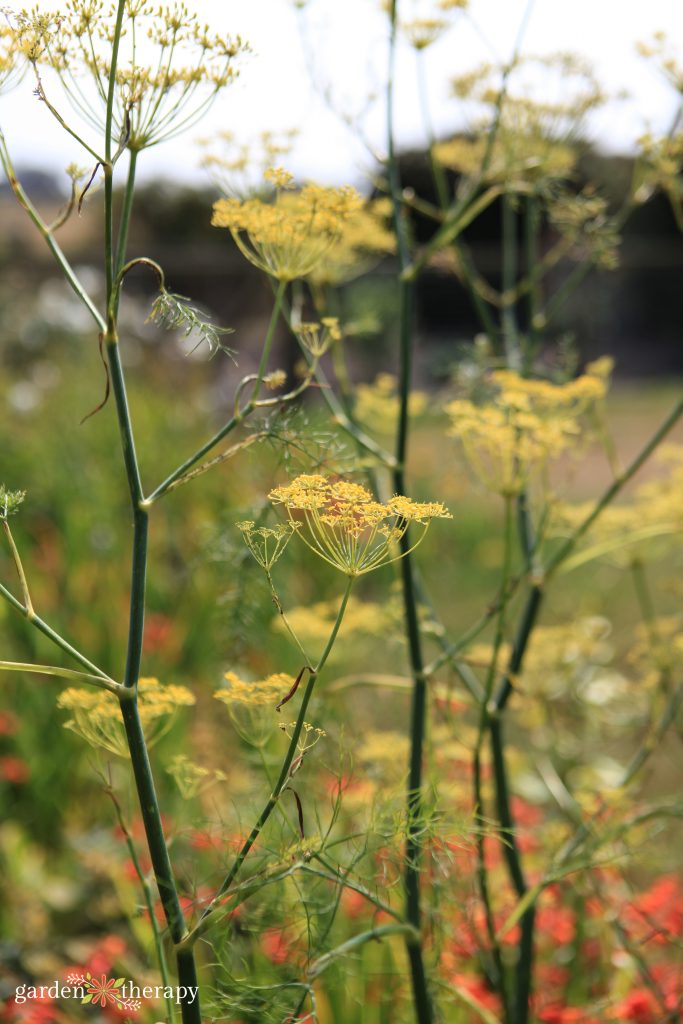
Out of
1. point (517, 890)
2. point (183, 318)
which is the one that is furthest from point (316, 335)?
point (517, 890)

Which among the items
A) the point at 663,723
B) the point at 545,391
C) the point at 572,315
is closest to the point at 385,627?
the point at 663,723

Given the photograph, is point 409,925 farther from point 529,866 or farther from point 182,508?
point 182,508

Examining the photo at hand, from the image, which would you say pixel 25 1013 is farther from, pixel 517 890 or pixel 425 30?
pixel 425 30

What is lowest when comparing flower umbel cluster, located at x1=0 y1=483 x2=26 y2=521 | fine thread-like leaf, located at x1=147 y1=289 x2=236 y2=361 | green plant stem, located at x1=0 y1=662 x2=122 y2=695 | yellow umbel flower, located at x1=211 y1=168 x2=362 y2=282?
green plant stem, located at x1=0 y1=662 x2=122 y2=695

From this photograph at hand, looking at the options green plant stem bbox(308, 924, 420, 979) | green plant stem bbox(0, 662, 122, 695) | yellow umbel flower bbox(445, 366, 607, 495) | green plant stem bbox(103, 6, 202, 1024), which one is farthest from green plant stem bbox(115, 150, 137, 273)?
green plant stem bbox(308, 924, 420, 979)

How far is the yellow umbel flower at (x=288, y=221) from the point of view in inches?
49.3

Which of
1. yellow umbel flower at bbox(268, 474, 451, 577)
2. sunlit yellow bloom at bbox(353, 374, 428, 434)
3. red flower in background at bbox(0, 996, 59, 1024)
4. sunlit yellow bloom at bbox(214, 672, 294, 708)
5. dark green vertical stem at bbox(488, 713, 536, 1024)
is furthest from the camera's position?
sunlit yellow bloom at bbox(353, 374, 428, 434)

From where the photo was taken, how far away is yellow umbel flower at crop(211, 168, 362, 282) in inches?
49.3

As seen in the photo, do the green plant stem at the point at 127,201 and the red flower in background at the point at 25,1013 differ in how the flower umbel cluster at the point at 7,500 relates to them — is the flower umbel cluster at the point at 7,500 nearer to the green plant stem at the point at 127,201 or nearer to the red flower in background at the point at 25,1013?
the green plant stem at the point at 127,201

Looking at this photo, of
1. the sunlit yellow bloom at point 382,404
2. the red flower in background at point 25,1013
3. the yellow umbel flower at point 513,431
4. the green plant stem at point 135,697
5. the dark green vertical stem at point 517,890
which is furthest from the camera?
the sunlit yellow bloom at point 382,404

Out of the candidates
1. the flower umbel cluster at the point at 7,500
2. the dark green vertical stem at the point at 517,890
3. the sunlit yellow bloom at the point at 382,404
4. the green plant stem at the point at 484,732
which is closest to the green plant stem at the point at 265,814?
the flower umbel cluster at the point at 7,500

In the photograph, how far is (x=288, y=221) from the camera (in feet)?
4.15

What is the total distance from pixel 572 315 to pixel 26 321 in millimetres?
4892

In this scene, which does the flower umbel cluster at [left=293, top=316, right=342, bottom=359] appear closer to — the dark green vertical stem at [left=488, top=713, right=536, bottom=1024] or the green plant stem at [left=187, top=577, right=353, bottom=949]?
the green plant stem at [left=187, top=577, right=353, bottom=949]
